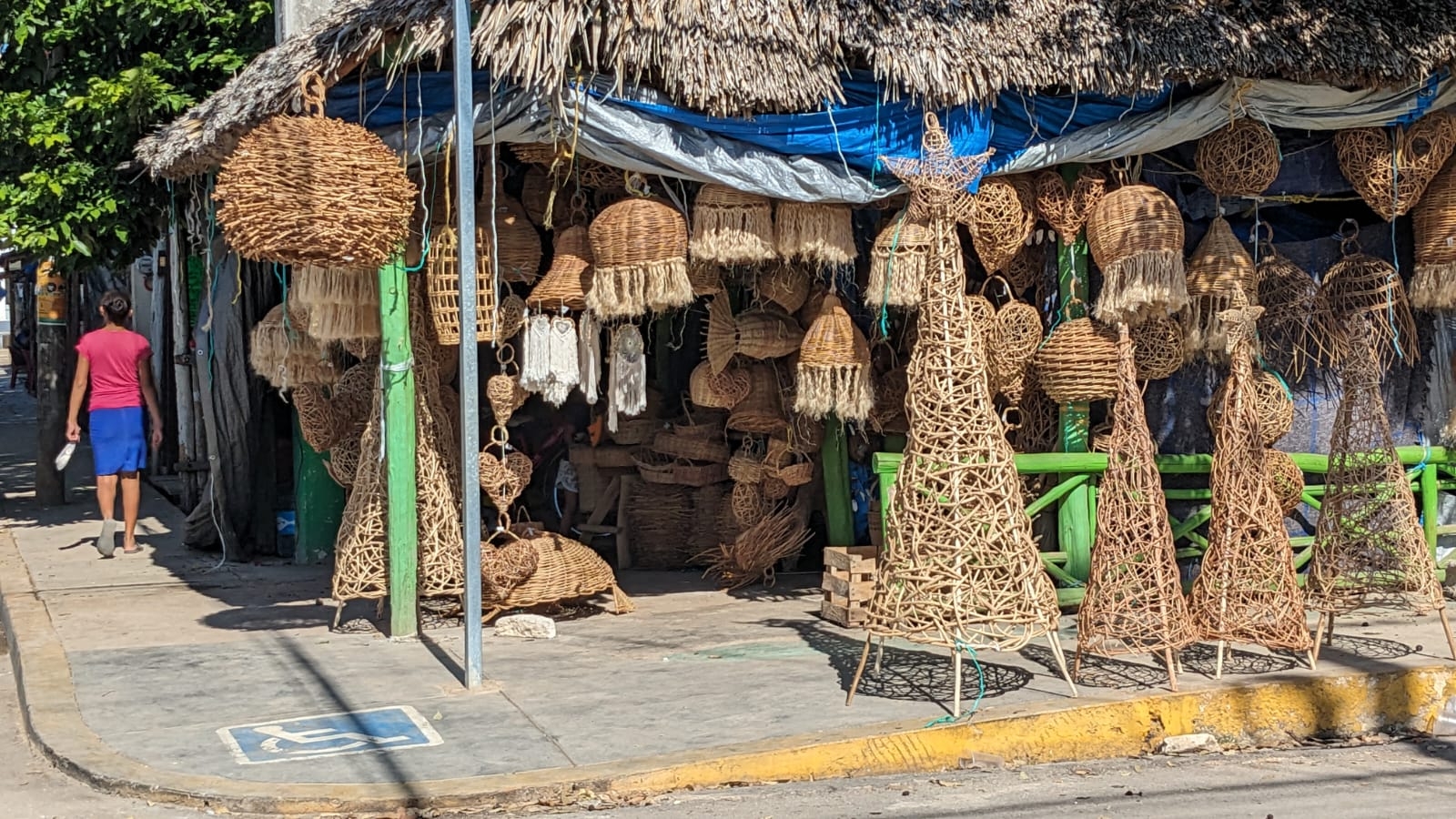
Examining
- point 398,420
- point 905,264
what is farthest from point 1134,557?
point 398,420

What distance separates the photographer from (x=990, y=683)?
6.68 metres

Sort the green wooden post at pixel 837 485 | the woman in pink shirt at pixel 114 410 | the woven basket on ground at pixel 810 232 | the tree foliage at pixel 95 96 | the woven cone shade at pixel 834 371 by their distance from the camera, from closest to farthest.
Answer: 1. the woven basket on ground at pixel 810 232
2. the woven cone shade at pixel 834 371
3. the green wooden post at pixel 837 485
4. the tree foliage at pixel 95 96
5. the woman in pink shirt at pixel 114 410

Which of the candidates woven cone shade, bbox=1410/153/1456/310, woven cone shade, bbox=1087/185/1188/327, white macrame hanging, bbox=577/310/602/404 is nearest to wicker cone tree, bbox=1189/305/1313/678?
woven cone shade, bbox=1087/185/1188/327

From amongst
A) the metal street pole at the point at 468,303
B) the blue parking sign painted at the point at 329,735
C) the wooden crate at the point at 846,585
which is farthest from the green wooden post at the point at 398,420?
the wooden crate at the point at 846,585

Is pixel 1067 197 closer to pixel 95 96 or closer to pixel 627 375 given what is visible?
pixel 627 375

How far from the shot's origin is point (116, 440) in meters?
10.3

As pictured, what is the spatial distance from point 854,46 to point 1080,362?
2011 mm

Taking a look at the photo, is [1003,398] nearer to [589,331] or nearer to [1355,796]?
[589,331]

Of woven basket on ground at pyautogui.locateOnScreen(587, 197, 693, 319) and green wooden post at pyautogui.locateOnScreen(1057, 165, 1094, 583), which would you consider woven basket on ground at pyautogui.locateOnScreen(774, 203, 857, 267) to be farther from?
green wooden post at pyautogui.locateOnScreen(1057, 165, 1094, 583)

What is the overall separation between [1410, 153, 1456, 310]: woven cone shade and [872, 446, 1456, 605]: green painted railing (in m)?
0.88

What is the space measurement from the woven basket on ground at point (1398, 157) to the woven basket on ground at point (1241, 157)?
0.56 metres

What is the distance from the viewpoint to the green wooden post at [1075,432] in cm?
812

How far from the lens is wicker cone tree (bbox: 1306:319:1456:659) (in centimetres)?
690

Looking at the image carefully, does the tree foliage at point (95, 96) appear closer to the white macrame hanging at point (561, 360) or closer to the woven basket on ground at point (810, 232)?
the white macrame hanging at point (561, 360)
